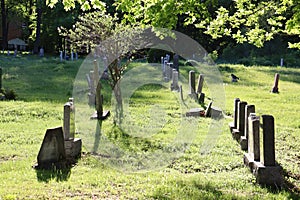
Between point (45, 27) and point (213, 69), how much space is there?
24.8 metres

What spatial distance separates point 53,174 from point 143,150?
241 centimetres

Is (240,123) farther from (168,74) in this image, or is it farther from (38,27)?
(38,27)

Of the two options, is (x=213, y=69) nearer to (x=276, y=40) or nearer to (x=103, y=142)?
(x=276, y=40)

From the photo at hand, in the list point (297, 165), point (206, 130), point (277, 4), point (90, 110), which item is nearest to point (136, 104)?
point (90, 110)

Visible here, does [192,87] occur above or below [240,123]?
above

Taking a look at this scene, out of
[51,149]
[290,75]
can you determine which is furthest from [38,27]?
[51,149]

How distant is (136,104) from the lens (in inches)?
606

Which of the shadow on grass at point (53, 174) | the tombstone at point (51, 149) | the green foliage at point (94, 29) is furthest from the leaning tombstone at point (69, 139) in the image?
the green foliage at point (94, 29)

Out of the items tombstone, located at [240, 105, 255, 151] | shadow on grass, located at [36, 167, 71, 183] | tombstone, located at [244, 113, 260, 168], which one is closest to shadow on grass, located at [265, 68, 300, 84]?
tombstone, located at [240, 105, 255, 151]

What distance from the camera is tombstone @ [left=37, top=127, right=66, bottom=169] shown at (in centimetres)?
732

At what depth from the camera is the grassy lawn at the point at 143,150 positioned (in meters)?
6.23

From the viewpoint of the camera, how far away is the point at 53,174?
277 inches

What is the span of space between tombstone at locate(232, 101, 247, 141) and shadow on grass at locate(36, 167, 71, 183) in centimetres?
400

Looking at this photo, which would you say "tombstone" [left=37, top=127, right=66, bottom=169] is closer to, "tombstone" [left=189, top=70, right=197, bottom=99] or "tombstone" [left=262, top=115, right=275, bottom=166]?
"tombstone" [left=262, top=115, right=275, bottom=166]
